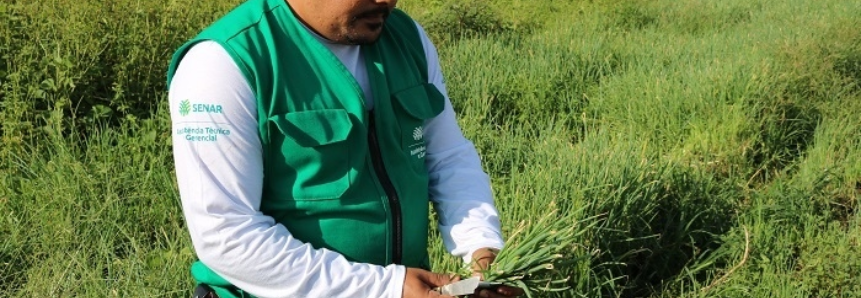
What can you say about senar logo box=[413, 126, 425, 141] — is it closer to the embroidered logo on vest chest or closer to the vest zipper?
the embroidered logo on vest chest

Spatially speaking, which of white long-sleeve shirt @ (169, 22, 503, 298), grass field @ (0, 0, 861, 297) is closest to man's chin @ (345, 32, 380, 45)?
white long-sleeve shirt @ (169, 22, 503, 298)

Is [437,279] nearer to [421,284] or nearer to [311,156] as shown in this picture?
[421,284]

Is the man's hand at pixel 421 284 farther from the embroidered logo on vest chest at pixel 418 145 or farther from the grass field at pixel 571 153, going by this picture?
the grass field at pixel 571 153

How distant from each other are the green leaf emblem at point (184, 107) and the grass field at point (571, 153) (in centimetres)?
120

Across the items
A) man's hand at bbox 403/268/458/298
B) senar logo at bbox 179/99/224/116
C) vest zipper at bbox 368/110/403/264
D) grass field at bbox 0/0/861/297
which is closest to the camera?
senar logo at bbox 179/99/224/116

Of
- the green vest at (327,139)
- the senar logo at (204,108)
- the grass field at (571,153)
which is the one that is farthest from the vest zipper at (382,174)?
the grass field at (571,153)

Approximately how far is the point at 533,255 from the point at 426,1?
22.3 feet

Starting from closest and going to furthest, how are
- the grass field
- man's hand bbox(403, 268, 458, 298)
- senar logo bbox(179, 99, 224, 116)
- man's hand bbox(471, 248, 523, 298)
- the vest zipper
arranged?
senar logo bbox(179, 99, 224, 116), man's hand bbox(403, 268, 458, 298), the vest zipper, man's hand bbox(471, 248, 523, 298), the grass field

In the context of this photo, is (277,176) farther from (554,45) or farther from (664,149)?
(554,45)

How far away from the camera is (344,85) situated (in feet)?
6.17

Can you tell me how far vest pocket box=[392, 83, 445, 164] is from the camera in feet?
6.59

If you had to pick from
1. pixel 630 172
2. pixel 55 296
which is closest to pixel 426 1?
pixel 630 172

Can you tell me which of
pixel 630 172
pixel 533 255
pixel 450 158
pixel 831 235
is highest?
pixel 450 158

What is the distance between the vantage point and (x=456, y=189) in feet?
7.09
